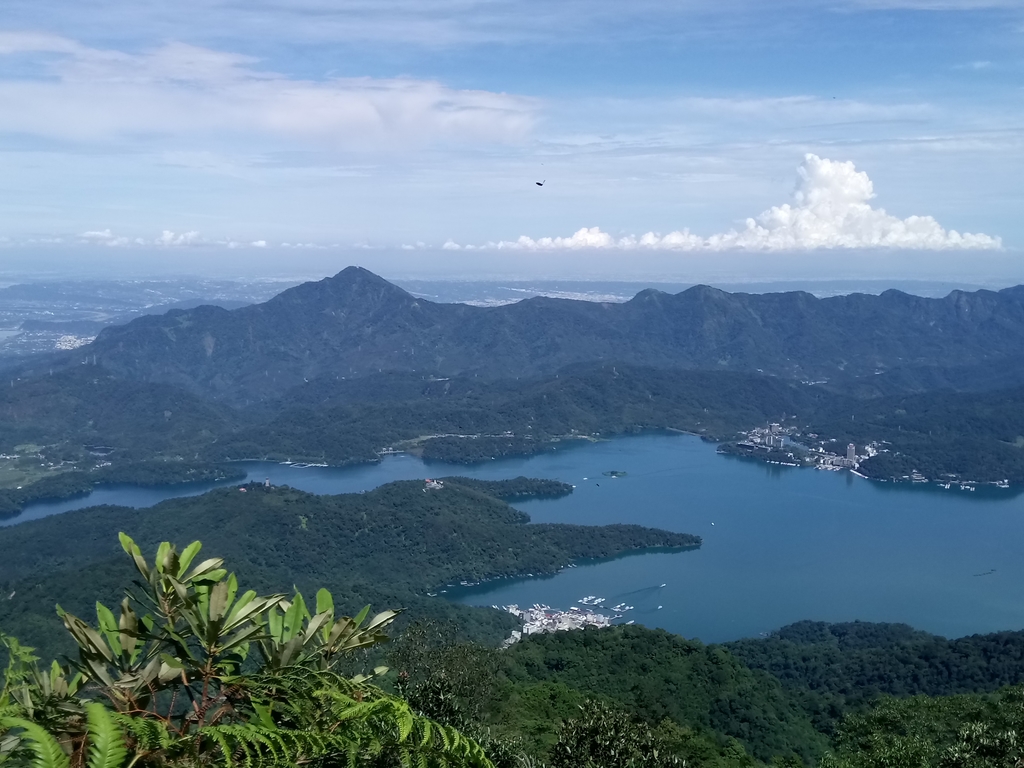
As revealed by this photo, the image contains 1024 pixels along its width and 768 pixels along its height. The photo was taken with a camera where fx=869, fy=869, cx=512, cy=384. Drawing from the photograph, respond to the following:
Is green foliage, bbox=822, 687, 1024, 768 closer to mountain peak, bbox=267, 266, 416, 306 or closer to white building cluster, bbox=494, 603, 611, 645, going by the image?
white building cluster, bbox=494, 603, 611, 645

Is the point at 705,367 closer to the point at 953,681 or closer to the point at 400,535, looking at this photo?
the point at 400,535

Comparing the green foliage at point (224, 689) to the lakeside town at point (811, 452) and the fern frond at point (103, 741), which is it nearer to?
the fern frond at point (103, 741)

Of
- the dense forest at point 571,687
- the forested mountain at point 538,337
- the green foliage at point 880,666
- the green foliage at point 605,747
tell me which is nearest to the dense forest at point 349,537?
the dense forest at point 571,687

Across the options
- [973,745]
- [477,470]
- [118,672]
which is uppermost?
[118,672]

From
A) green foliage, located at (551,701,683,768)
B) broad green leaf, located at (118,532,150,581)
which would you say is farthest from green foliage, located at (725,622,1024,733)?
broad green leaf, located at (118,532,150,581)

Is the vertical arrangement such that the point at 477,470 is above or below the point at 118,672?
below

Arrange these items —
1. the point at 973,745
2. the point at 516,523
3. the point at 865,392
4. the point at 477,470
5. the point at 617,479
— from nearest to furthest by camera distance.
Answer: the point at 973,745, the point at 516,523, the point at 617,479, the point at 477,470, the point at 865,392

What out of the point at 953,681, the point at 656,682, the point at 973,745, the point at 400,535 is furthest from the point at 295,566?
the point at 973,745
